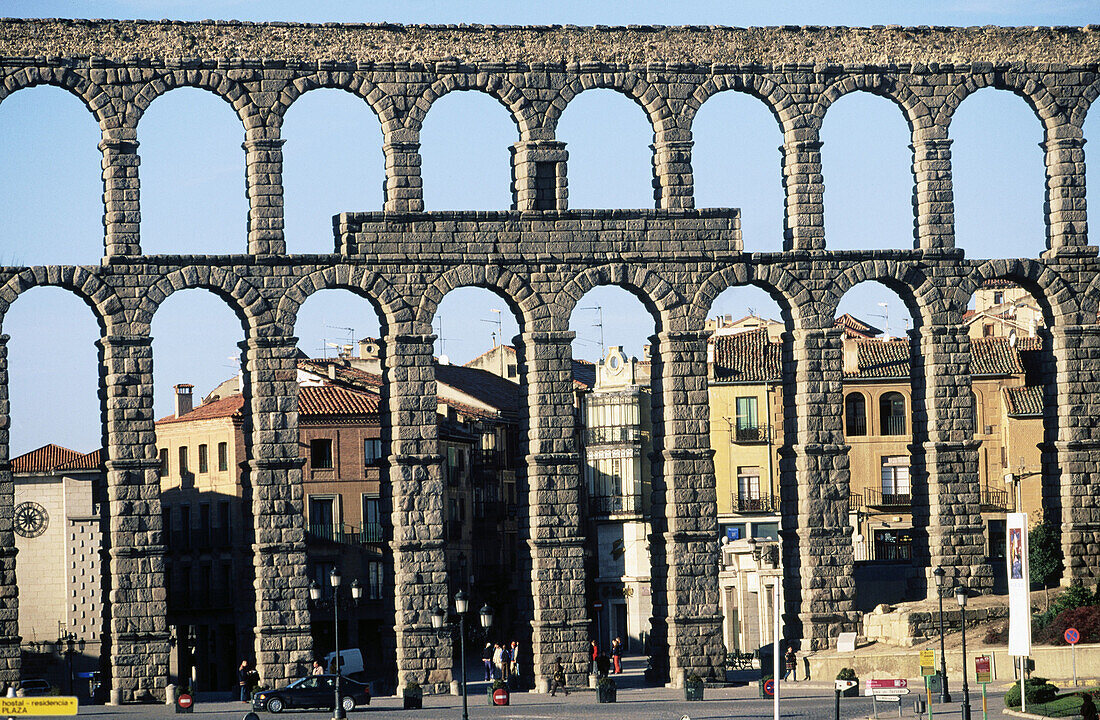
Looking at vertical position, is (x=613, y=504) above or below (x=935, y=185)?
below

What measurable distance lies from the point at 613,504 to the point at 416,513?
30.6 meters

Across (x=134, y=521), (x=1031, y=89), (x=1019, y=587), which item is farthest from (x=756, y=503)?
(x=1019, y=587)

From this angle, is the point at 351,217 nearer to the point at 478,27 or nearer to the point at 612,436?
the point at 478,27

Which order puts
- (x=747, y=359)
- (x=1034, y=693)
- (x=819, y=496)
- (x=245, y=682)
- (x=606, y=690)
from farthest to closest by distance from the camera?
(x=747, y=359), (x=819, y=496), (x=245, y=682), (x=606, y=690), (x=1034, y=693)

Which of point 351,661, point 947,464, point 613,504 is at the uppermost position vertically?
point 947,464

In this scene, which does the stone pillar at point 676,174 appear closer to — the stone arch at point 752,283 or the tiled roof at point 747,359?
the stone arch at point 752,283

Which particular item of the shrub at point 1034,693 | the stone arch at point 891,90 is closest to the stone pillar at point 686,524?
the stone arch at point 891,90

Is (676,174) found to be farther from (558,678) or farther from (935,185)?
(558,678)

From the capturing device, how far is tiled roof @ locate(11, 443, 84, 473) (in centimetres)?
8862

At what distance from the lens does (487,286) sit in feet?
203

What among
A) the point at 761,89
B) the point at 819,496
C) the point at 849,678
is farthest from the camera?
the point at 761,89

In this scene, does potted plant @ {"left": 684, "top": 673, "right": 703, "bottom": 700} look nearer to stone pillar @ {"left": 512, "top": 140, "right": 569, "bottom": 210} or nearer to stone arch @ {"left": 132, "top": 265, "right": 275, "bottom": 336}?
stone pillar @ {"left": 512, "top": 140, "right": 569, "bottom": 210}

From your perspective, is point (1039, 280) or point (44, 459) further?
point (44, 459)

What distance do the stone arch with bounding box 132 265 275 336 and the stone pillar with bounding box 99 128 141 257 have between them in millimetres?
1321
